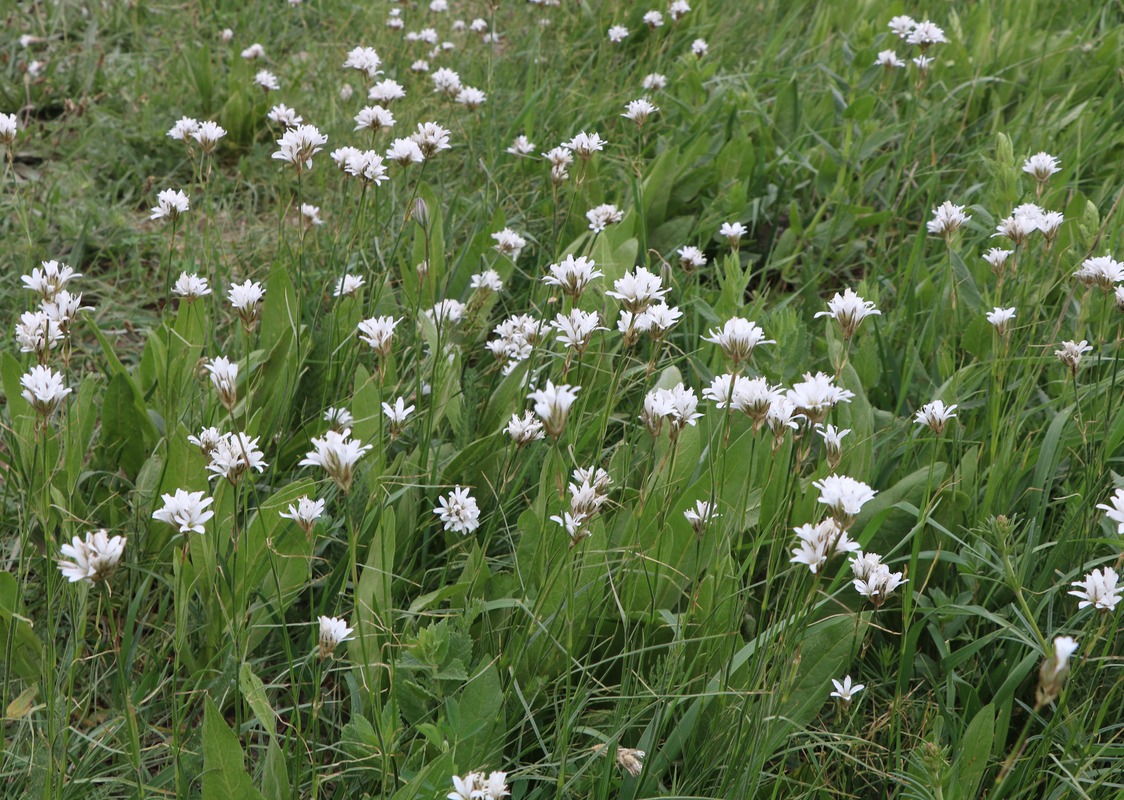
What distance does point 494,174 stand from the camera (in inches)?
119

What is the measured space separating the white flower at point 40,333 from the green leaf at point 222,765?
598mm

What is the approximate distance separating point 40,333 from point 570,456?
87 cm

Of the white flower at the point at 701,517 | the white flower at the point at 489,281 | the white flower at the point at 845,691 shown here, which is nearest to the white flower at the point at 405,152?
the white flower at the point at 489,281

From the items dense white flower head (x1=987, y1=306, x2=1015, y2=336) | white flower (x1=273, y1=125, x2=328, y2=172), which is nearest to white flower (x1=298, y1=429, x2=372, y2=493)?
white flower (x1=273, y1=125, x2=328, y2=172)

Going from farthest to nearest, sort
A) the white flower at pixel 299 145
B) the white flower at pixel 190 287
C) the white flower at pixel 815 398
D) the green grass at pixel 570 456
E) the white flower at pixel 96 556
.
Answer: the white flower at pixel 190 287
the white flower at pixel 299 145
the green grass at pixel 570 456
the white flower at pixel 815 398
the white flower at pixel 96 556

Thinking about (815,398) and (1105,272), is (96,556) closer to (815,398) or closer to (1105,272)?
(815,398)

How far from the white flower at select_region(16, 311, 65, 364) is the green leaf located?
60 centimetres

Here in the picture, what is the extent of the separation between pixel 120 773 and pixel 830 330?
1617 mm

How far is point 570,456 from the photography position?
1800 millimetres

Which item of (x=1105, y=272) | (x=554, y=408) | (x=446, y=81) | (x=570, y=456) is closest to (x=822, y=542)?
(x=554, y=408)

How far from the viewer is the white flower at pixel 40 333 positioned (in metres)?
1.48

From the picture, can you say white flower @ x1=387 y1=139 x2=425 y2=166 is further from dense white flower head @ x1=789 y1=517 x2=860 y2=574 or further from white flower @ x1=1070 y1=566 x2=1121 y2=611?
white flower @ x1=1070 y1=566 x2=1121 y2=611

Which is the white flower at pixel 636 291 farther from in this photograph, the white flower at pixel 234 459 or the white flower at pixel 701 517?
the white flower at pixel 234 459

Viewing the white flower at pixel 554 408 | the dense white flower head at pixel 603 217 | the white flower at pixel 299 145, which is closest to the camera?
the white flower at pixel 554 408
